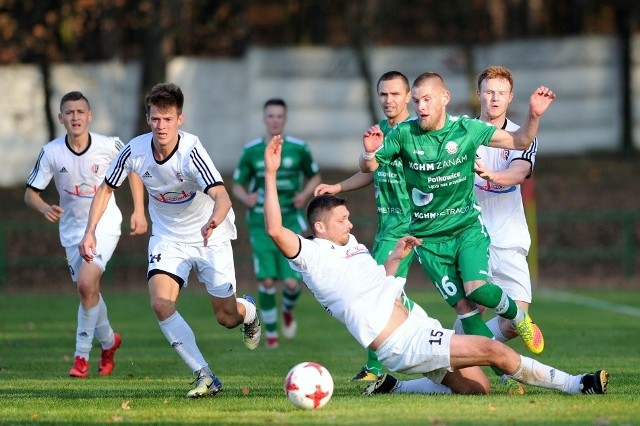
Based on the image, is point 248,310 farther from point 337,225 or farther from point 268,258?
point 268,258

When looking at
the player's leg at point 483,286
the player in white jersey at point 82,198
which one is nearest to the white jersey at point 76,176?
the player in white jersey at point 82,198

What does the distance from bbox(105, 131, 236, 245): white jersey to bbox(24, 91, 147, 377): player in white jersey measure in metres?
1.79

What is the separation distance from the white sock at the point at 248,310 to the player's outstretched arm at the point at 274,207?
2183 mm

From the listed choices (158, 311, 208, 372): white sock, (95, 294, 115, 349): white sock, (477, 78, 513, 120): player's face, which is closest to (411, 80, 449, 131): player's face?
(477, 78, 513, 120): player's face

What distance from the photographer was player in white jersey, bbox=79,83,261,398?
9.55 m

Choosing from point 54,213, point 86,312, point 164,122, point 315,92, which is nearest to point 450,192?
point 164,122

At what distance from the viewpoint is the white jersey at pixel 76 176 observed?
39.2ft

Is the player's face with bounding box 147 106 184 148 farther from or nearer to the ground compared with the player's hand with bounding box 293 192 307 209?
farther from the ground

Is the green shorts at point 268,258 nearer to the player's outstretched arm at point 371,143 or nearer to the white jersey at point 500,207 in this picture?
the white jersey at point 500,207

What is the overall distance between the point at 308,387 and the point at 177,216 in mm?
2265

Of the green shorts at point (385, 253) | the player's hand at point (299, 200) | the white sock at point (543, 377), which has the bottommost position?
the white sock at point (543, 377)

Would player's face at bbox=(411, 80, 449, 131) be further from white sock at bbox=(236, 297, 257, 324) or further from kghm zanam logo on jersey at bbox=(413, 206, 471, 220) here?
white sock at bbox=(236, 297, 257, 324)

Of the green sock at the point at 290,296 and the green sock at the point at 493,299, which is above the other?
the green sock at the point at 493,299

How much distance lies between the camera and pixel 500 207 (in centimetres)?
1053
